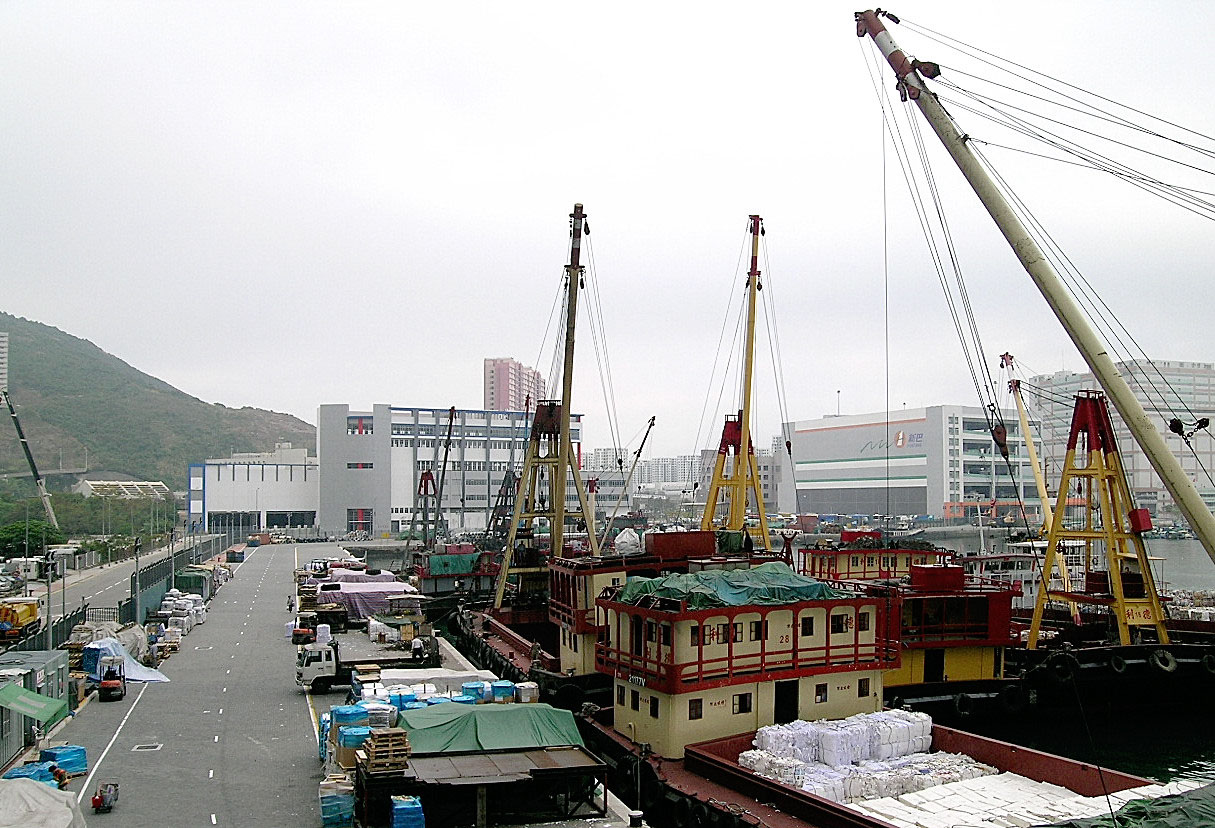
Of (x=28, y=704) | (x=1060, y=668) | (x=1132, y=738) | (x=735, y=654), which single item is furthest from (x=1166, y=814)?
(x=28, y=704)

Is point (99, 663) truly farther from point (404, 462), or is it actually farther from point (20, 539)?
point (404, 462)

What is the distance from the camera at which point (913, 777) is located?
20.6m

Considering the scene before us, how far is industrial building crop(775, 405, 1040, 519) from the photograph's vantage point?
12581 centimetres

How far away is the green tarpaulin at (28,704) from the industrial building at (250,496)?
98.3 m

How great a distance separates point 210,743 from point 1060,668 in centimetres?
2640

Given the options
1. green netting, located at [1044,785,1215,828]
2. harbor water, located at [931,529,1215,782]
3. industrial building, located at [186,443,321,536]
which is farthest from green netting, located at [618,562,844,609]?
industrial building, located at [186,443,321,536]

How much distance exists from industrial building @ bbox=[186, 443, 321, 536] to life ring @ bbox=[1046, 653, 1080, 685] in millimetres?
100578

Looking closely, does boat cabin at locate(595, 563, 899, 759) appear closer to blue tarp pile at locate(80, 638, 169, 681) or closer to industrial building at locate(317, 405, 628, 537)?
blue tarp pile at locate(80, 638, 169, 681)

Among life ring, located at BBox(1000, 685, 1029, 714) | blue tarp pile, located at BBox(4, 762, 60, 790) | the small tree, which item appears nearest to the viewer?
blue tarp pile, located at BBox(4, 762, 60, 790)

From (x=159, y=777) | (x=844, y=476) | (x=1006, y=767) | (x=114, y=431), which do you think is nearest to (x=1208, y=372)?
(x=844, y=476)

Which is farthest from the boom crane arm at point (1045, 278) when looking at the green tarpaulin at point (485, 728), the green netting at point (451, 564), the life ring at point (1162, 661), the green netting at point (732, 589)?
the green netting at point (451, 564)

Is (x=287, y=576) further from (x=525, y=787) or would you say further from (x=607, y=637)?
(x=525, y=787)

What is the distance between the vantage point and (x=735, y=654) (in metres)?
23.7

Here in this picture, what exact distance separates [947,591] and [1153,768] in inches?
291
